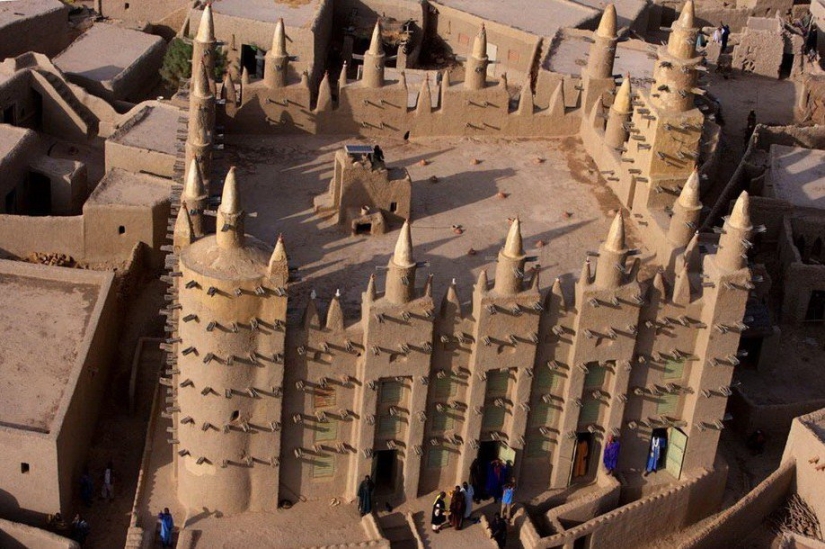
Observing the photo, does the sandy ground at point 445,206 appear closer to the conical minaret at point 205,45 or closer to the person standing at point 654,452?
the conical minaret at point 205,45

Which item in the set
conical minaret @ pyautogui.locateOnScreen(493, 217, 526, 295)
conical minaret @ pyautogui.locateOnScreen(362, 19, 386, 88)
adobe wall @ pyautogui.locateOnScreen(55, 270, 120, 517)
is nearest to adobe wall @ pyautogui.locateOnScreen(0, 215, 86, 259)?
adobe wall @ pyautogui.locateOnScreen(55, 270, 120, 517)

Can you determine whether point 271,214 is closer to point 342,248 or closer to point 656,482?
point 342,248

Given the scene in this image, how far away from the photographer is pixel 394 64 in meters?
79.1

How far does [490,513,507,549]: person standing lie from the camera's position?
47969 millimetres

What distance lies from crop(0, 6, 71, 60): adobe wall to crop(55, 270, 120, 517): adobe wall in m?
24.2

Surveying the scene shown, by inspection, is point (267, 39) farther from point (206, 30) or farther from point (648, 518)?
point (648, 518)

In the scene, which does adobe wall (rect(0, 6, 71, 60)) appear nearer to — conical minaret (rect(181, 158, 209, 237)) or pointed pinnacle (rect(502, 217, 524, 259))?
conical minaret (rect(181, 158, 209, 237))

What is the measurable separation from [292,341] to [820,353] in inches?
936

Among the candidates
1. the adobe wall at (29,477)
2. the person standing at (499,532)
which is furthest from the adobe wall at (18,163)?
the person standing at (499,532)

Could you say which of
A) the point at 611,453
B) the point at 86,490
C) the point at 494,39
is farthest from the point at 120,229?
the point at 494,39

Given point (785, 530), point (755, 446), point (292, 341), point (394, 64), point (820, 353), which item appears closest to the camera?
point (292, 341)

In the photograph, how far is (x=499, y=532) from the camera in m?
48.0

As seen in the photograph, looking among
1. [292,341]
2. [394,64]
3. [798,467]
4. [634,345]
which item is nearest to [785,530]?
[798,467]

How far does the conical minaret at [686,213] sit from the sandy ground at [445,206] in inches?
121
